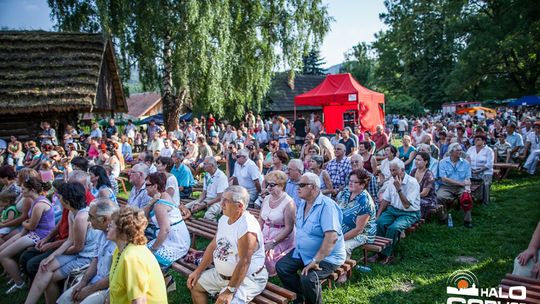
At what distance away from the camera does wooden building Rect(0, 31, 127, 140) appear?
11.9 m

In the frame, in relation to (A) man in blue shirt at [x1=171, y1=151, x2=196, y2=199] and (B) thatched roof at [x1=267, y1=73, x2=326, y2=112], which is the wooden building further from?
(B) thatched roof at [x1=267, y1=73, x2=326, y2=112]

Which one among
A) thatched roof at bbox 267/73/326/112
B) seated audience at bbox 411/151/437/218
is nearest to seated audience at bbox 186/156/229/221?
seated audience at bbox 411/151/437/218

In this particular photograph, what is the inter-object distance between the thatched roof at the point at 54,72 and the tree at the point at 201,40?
0.99 m

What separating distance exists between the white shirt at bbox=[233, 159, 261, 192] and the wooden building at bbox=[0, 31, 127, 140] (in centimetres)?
787

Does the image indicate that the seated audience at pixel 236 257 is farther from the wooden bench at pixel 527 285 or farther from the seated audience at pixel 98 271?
the wooden bench at pixel 527 285

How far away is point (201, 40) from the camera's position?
13.3 metres

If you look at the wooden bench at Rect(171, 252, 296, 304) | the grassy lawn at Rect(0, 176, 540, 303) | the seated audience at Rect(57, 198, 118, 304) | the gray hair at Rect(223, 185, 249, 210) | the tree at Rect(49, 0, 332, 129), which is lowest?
the grassy lawn at Rect(0, 176, 540, 303)

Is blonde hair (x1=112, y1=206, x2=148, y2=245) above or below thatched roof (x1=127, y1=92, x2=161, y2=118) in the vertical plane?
below

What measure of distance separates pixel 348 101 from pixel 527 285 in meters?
11.8

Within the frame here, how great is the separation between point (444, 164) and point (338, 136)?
4217mm

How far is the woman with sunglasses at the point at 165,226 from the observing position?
3.90m

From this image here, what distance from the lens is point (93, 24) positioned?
593 inches

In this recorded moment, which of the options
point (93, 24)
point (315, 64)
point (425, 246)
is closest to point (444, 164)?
point (425, 246)

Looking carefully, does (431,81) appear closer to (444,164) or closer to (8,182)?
(444,164)
